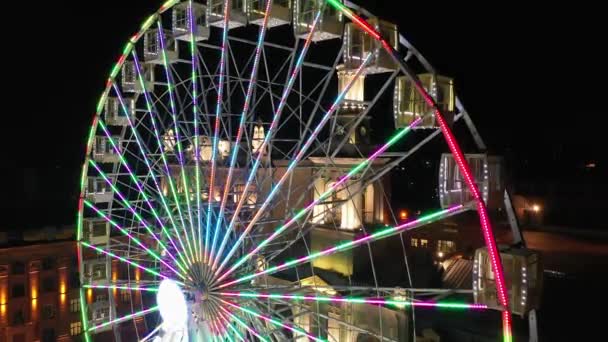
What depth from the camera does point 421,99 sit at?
39.4 ft

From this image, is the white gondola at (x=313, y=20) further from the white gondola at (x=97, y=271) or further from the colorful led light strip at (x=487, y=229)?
the white gondola at (x=97, y=271)

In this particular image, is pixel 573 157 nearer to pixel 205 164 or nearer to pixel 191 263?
pixel 205 164

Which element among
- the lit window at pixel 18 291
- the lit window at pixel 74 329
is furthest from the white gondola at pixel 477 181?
the lit window at pixel 74 329

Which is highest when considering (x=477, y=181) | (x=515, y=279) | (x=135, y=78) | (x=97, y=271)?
(x=135, y=78)

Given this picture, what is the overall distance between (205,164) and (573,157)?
41332 mm

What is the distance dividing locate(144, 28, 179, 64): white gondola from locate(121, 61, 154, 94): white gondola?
0.44 metres

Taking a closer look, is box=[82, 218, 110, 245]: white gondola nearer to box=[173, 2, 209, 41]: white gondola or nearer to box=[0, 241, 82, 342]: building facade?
box=[173, 2, 209, 41]: white gondola

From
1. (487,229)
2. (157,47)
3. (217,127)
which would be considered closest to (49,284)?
(157,47)

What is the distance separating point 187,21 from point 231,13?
1.90m

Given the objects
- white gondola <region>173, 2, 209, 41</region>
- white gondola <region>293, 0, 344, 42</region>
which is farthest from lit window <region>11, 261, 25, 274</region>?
white gondola <region>293, 0, 344, 42</region>

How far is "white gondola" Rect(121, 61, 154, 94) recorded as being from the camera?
18.6m

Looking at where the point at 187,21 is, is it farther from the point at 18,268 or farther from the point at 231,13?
the point at 18,268

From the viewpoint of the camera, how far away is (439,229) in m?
42.0

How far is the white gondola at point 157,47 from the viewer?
58.4 ft
